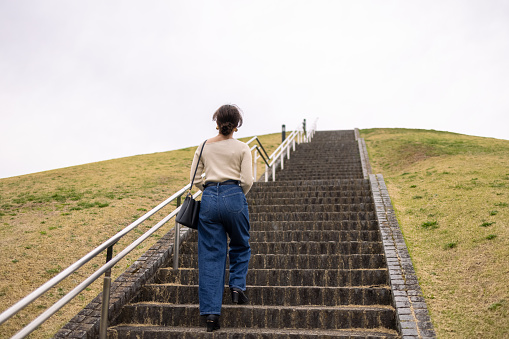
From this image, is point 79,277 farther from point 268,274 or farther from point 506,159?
point 506,159

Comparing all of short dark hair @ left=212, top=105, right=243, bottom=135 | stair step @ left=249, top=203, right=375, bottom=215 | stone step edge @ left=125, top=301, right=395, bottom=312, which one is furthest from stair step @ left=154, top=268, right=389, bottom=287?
stair step @ left=249, top=203, right=375, bottom=215

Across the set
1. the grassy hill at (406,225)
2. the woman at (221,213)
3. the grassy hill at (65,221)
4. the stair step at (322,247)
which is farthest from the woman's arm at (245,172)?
the grassy hill at (65,221)

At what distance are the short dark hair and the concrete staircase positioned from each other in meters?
1.57

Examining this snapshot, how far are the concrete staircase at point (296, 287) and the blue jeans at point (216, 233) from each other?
1.04 feet

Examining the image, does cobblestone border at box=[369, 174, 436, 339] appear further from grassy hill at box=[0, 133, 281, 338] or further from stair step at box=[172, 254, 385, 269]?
grassy hill at box=[0, 133, 281, 338]

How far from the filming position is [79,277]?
20.3ft

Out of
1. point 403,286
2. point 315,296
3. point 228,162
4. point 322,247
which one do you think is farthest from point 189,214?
point 322,247

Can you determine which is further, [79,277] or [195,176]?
[79,277]

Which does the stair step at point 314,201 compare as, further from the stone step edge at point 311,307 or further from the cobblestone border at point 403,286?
the stone step edge at point 311,307

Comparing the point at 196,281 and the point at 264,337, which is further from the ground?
the point at 196,281

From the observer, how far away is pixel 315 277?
4.55 meters

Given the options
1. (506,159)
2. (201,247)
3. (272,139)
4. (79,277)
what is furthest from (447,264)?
(272,139)

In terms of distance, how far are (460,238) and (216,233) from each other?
150 inches

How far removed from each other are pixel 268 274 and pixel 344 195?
13.2 feet
